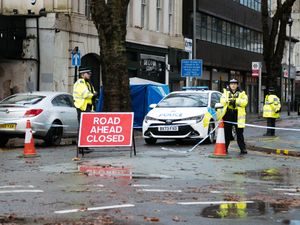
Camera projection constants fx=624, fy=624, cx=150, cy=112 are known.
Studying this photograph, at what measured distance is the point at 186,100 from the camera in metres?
18.5

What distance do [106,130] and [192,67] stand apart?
19.0 metres

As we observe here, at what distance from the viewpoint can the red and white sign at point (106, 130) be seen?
545 inches

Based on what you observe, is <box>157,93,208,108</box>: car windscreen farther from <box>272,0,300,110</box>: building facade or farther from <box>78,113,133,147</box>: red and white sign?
<box>272,0,300,110</box>: building facade

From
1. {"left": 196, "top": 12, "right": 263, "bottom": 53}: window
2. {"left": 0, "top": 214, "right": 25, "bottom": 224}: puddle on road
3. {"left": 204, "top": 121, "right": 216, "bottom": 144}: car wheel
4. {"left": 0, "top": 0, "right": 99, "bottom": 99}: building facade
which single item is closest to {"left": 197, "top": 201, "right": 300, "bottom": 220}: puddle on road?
{"left": 0, "top": 214, "right": 25, "bottom": 224}: puddle on road

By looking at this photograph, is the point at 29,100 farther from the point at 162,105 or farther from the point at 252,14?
the point at 252,14

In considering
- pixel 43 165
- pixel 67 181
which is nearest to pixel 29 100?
pixel 43 165

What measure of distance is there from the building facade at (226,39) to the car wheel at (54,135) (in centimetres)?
2068

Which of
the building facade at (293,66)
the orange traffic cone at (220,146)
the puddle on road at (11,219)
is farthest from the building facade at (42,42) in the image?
the building facade at (293,66)

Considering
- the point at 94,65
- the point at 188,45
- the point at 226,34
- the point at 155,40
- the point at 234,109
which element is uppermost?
the point at 226,34

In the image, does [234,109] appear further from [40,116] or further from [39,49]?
[39,49]

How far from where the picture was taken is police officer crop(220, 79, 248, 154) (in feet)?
48.5

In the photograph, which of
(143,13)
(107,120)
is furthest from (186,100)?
(143,13)

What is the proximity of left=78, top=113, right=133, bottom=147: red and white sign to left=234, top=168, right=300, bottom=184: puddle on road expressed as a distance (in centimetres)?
325

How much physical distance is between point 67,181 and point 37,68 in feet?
60.9
